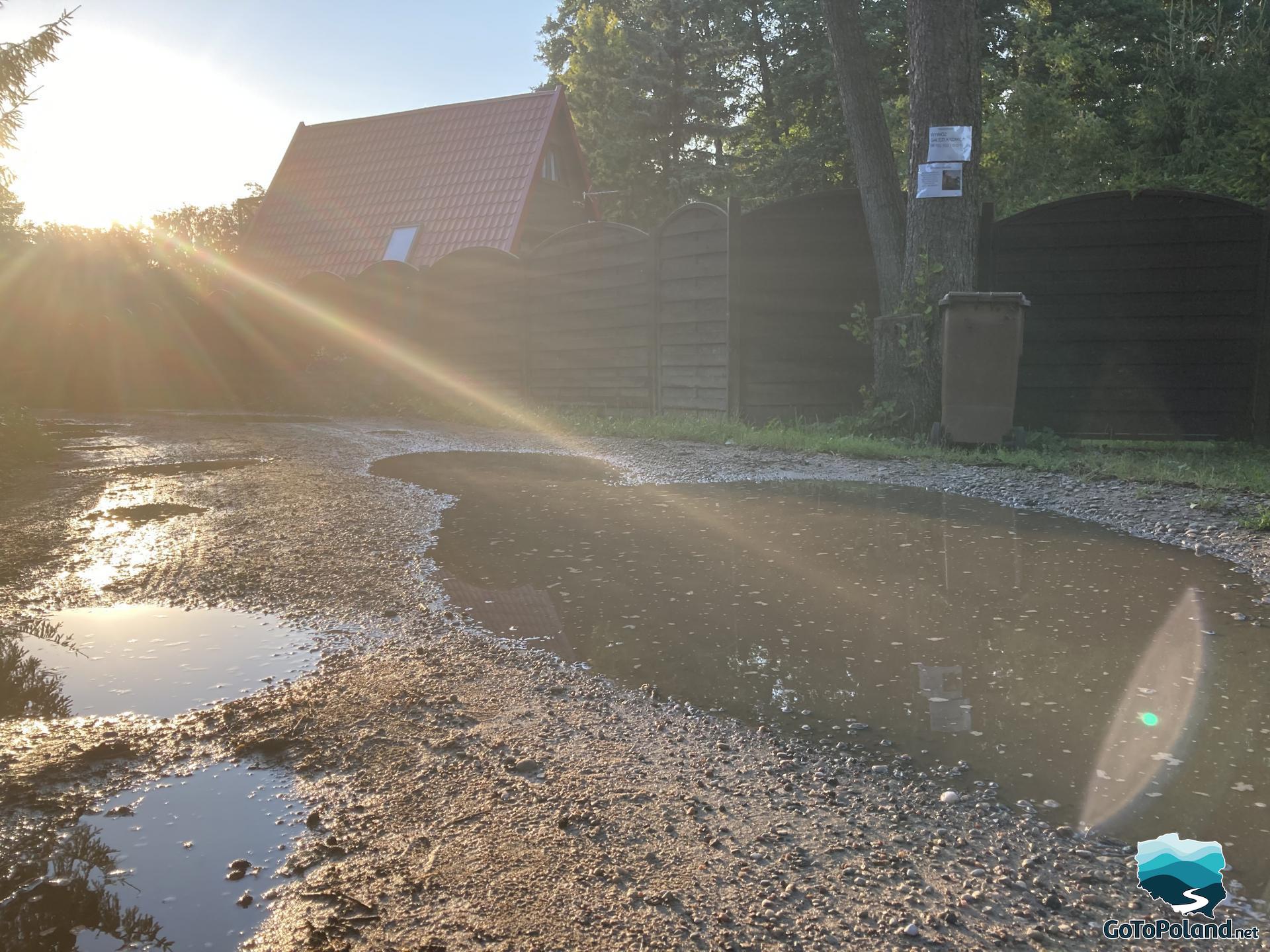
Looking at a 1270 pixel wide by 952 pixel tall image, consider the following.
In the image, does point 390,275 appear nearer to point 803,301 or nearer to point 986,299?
point 803,301

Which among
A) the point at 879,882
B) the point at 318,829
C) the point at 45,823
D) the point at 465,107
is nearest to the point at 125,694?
the point at 45,823

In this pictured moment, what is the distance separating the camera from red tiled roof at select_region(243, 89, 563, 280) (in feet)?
75.6

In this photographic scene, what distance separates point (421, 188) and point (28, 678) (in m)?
23.5

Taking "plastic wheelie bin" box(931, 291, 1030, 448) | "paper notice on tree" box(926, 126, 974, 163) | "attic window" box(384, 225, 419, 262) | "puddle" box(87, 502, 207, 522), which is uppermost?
"attic window" box(384, 225, 419, 262)

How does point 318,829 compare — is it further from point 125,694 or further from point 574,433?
point 574,433

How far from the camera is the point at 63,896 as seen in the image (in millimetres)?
1711

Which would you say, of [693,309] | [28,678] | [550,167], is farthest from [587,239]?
[550,167]

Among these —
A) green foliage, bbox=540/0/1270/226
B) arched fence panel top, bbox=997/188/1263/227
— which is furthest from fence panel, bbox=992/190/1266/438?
green foliage, bbox=540/0/1270/226

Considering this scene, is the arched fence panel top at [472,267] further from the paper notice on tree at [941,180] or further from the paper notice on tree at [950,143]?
the paper notice on tree at [950,143]

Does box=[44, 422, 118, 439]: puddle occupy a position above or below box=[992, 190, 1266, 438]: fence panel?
below

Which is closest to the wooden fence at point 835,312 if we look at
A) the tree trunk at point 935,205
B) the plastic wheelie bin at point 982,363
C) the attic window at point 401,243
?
the tree trunk at point 935,205

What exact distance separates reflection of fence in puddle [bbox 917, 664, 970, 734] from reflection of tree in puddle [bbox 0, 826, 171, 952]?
1.90 meters

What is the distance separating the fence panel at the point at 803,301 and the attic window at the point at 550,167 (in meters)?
16.3

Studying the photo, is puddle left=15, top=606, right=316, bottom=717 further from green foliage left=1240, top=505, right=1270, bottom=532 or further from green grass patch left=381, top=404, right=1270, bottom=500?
green grass patch left=381, top=404, right=1270, bottom=500
